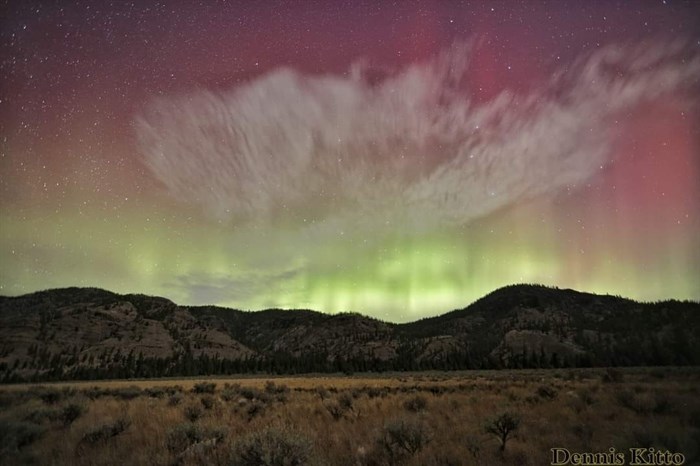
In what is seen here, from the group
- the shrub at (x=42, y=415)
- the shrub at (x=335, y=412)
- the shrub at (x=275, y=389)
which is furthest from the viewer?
the shrub at (x=275, y=389)

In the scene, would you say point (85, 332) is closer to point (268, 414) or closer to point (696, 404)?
point (268, 414)

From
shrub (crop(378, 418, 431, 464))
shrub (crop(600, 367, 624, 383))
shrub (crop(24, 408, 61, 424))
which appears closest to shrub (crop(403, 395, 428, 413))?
shrub (crop(378, 418, 431, 464))

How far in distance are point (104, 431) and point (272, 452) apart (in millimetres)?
6981

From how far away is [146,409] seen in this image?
17297 millimetres

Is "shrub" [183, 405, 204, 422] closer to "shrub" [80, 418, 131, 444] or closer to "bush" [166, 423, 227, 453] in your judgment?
"shrub" [80, 418, 131, 444]

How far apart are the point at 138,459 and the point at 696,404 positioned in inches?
670

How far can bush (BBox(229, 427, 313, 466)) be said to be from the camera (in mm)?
6793

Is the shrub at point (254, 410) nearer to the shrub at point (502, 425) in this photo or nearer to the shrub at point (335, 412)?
the shrub at point (335, 412)

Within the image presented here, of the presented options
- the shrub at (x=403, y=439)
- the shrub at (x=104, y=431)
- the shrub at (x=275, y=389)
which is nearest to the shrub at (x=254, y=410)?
the shrub at (x=104, y=431)

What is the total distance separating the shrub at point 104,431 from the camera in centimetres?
1043

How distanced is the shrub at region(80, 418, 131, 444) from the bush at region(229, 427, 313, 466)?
5.87m

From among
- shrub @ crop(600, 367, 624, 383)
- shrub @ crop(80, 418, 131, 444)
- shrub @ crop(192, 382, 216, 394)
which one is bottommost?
shrub @ crop(192, 382, 216, 394)

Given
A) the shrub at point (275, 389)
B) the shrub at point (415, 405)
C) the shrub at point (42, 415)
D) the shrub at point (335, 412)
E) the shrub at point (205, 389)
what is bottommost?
the shrub at point (205, 389)

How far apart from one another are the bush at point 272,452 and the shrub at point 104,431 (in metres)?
5.87
